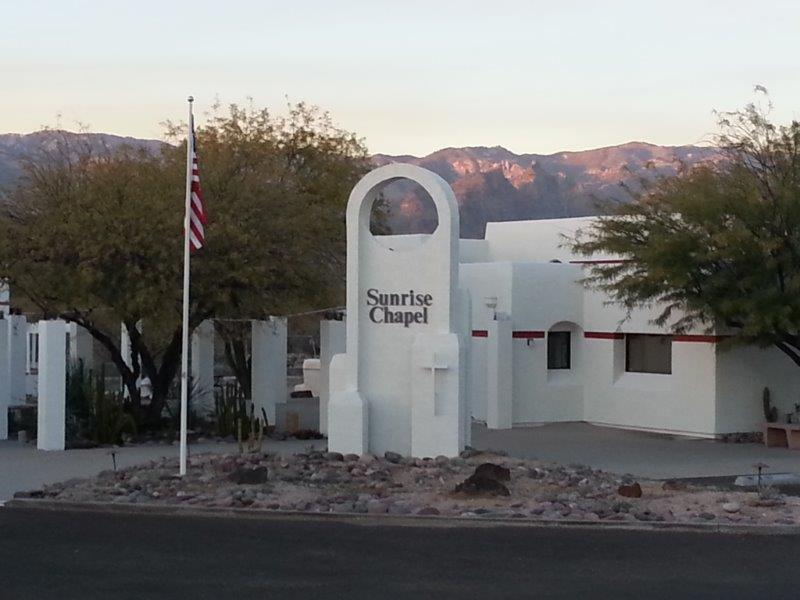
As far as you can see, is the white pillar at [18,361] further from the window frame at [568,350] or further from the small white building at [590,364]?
the window frame at [568,350]

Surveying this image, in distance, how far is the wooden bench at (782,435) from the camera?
26625mm

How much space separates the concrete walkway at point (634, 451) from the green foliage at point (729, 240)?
2163mm

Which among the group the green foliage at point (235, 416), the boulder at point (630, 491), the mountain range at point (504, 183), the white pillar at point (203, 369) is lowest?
the boulder at point (630, 491)

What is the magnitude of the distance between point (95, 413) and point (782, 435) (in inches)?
503

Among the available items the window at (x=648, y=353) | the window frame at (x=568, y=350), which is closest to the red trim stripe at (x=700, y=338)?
the window at (x=648, y=353)

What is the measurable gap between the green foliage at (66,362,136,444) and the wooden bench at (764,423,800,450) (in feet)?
38.8

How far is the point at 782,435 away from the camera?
89.1ft

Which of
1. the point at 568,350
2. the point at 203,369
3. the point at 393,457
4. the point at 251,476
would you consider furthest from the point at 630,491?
the point at 203,369

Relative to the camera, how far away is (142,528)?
49.4 feet

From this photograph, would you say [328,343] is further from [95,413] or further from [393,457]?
[393,457]

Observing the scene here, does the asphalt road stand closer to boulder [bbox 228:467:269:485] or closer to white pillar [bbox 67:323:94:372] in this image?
boulder [bbox 228:467:269:485]

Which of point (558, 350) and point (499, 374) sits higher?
point (558, 350)

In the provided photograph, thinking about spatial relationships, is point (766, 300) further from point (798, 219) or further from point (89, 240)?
point (89, 240)

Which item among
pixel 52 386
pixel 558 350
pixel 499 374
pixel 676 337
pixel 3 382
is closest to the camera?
pixel 52 386
